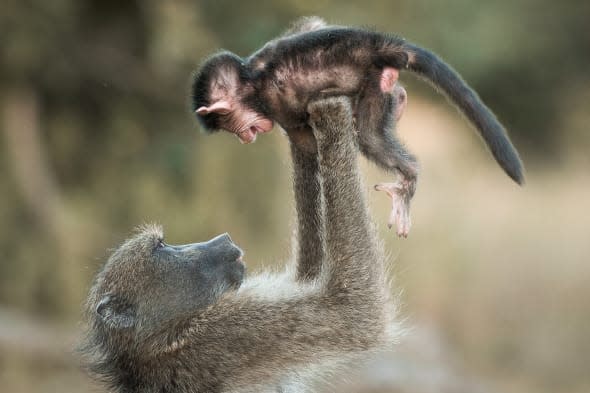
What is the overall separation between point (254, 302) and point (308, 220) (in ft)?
1.64

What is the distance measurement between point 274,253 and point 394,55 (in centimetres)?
739

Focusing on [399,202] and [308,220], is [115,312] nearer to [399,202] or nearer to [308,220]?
[308,220]

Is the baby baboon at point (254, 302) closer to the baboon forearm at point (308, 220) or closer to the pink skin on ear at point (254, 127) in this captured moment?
the baboon forearm at point (308, 220)

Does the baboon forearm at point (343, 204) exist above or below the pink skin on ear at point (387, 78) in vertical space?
below

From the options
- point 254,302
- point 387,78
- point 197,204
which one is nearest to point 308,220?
point 254,302

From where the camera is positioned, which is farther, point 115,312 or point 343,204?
point 115,312

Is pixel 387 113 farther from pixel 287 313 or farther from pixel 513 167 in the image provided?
pixel 287 313

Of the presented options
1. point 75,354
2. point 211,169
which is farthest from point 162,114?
point 75,354

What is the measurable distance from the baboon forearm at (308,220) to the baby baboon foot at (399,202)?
61 centimetres

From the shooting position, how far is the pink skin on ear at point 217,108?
14.2 feet

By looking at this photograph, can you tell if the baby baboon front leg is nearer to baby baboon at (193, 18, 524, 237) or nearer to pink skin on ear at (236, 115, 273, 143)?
baby baboon at (193, 18, 524, 237)

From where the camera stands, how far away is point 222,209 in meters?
11.6

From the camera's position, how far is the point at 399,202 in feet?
13.4

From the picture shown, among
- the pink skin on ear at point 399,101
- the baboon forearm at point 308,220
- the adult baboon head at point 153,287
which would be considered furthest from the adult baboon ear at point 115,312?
the pink skin on ear at point 399,101
